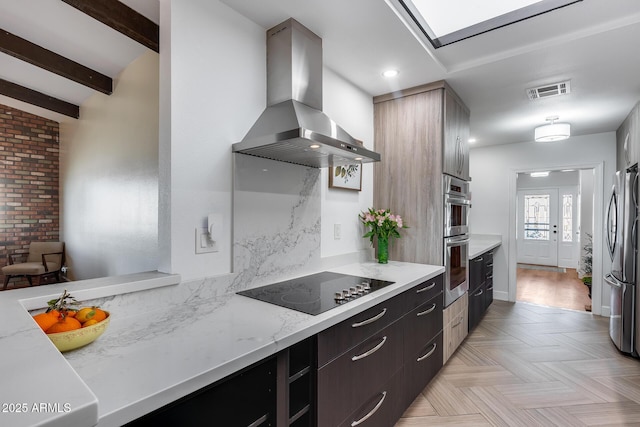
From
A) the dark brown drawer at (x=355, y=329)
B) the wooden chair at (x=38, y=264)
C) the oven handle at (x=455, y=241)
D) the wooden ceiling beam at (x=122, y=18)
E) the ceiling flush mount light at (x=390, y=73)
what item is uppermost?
the wooden ceiling beam at (x=122, y=18)

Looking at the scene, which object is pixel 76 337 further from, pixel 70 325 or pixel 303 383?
pixel 303 383

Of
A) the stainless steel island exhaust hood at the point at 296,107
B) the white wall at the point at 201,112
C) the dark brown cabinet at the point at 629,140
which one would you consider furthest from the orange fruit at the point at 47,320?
the dark brown cabinet at the point at 629,140

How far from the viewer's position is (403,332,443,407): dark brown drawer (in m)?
1.85

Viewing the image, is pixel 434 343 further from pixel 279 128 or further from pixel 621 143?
pixel 621 143

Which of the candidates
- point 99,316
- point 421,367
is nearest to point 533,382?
point 421,367

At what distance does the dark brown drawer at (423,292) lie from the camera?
1.86 meters

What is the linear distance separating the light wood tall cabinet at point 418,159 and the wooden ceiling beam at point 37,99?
4.40 m

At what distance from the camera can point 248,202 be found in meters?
1.69

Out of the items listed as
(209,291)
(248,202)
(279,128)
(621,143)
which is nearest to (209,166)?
(248,202)

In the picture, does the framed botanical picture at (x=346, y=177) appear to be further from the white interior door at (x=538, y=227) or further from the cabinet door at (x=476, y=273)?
the white interior door at (x=538, y=227)

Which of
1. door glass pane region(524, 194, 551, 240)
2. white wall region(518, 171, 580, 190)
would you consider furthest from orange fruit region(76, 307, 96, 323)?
door glass pane region(524, 194, 551, 240)

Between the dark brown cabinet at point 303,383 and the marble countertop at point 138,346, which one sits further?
the dark brown cabinet at point 303,383

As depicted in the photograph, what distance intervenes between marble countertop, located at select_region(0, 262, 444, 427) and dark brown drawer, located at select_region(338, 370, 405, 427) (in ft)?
1.56

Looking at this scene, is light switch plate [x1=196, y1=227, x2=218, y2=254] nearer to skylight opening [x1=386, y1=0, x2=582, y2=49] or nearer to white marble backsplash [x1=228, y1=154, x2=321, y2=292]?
white marble backsplash [x1=228, y1=154, x2=321, y2=292]
